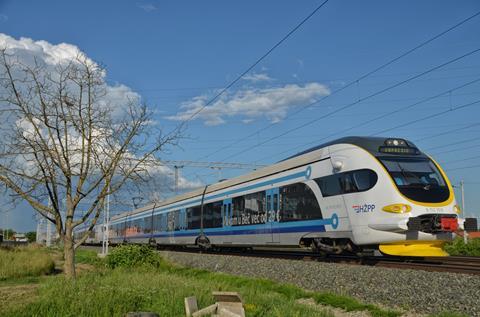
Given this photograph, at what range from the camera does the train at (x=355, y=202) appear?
13164mm

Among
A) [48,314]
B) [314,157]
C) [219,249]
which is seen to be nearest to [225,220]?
[219,249]

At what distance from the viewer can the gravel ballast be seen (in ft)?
27.7

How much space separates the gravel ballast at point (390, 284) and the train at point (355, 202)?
1.47 m

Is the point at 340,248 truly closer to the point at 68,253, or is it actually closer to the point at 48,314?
the point at 68,253

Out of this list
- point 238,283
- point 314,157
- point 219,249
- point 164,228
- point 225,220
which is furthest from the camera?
point 164,228

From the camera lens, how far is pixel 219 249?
2705 centimetres

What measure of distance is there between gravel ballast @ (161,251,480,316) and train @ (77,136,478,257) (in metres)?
1.47

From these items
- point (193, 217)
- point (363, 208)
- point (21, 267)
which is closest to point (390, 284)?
point (363, 208)

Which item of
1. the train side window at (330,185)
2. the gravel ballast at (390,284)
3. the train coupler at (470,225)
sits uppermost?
the train side window at (330,185)

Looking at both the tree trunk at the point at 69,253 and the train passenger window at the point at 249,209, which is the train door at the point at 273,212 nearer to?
the train passenger window at the point at 249,209

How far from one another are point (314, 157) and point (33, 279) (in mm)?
9426

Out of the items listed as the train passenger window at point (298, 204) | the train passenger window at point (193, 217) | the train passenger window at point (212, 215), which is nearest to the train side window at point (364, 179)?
the train passenger window at point (298, 204)

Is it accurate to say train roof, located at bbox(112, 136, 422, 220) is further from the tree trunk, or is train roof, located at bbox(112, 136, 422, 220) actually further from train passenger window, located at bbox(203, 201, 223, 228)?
the tree trunk

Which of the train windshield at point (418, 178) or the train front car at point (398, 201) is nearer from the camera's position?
the train front car at point (398, 201)
